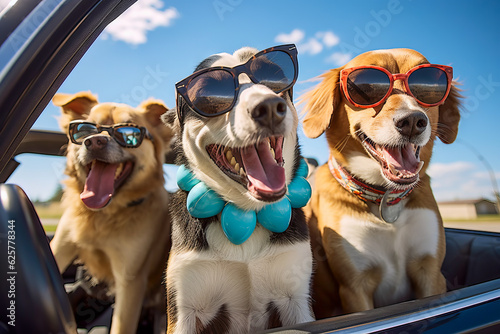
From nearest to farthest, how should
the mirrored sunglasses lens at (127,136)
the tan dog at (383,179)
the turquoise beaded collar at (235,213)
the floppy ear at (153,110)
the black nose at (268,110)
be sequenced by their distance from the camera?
the black nose at (268,110) → the turquoise beaded collar at (235,213) → the tan dog at (383,179) → the mirrored sunglasses lens at (127,136) → the floppy ear at (153,110)

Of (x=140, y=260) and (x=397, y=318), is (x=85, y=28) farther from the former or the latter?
(x=140, y=260)

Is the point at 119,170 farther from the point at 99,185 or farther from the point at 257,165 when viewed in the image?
the point at 257,165

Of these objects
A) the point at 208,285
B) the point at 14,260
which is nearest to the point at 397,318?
the point at 208,285

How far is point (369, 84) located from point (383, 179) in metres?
0.51

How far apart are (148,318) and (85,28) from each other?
1.90 m

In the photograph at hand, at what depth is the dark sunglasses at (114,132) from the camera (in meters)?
2.08

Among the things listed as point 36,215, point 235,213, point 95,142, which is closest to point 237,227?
point 235,213

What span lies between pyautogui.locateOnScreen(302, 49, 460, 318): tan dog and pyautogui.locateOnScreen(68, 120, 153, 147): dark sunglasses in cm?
104

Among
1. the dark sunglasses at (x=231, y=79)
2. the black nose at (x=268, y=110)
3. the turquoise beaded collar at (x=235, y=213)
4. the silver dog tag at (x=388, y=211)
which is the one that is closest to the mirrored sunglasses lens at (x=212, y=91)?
the dark sunglasses at (x=231, y=79)

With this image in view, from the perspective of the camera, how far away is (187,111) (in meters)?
1.68

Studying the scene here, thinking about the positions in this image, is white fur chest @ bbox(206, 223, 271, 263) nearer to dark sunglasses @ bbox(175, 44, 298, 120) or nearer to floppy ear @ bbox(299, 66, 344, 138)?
dark sunglasses @ bbox(175, 44, 298, 120)

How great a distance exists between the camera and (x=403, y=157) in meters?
1.90

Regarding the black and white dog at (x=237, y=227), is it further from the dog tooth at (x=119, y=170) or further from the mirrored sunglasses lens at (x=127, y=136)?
the dog tooth at (x=119, y=170)

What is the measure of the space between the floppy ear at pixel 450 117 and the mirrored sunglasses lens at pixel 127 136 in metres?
1.77
